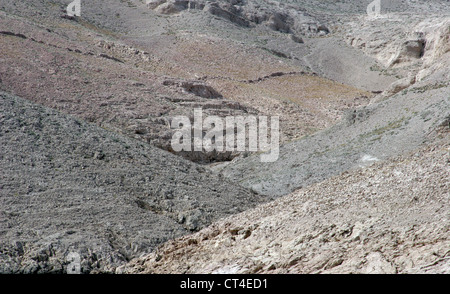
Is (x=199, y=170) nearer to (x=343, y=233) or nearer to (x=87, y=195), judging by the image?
(x=87, y=195)

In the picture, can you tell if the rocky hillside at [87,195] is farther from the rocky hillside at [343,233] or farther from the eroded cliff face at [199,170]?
the rocky hillside at [343,233]

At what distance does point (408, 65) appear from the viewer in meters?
43.9

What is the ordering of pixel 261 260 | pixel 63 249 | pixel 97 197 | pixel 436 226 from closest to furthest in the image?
pixel 436 226, pixel 261 260, pixel 63 249, pixel 97 197

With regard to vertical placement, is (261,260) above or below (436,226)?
below

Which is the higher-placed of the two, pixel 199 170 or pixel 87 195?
pixel 87 195

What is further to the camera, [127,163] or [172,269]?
[127,163]

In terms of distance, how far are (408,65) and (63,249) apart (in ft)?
135

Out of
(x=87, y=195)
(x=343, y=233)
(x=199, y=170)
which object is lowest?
(x=199, y=170)

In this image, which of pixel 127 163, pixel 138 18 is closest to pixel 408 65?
pixel 138 18

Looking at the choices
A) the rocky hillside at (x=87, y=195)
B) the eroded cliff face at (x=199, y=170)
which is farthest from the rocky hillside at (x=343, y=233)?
the rocky hillside at (x=87, y=195)

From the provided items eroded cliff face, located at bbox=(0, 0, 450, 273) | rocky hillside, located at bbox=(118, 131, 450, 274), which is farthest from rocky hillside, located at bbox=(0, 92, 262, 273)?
rocky hillside, located at bbox=(118, 131, 450, 274)

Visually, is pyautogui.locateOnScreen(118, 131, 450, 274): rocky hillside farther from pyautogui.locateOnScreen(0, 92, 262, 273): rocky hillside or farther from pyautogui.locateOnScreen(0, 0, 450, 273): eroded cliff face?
pyautogui.locateOnScreen(0, 92, 262, 273): rocky hillside

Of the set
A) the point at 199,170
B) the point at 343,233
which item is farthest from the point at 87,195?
the point at 343,233
